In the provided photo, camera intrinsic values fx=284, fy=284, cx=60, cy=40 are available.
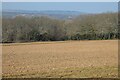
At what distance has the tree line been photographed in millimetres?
73812

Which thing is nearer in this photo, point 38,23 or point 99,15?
point 38,23

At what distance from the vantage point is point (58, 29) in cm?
8231

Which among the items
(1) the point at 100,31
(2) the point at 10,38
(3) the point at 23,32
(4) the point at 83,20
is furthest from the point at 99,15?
(2) the point at 10,38

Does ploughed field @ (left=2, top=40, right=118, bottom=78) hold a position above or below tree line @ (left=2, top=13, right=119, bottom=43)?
below

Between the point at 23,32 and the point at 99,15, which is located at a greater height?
the point at 99,15

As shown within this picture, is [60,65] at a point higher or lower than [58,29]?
lower

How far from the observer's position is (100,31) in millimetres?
80188

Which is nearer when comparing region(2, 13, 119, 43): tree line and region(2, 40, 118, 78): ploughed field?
region(2, 40, 118, 78): ploughed field

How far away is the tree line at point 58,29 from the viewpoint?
242ft

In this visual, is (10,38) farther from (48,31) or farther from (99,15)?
(99,15)

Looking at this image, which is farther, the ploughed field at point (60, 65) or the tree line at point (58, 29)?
the tree line at point (58, 29)

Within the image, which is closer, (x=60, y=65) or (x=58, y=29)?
(x=60, y=65)

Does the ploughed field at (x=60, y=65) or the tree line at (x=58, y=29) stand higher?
the tree line at (x=58, y=29)

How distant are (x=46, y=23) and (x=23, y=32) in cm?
1124
